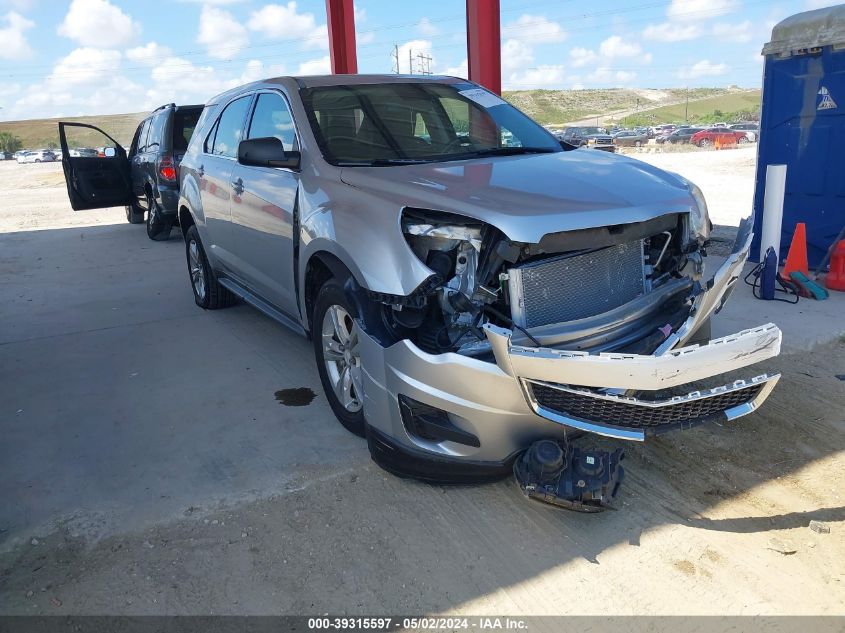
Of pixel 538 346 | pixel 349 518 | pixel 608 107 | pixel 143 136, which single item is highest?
pixel 608 107

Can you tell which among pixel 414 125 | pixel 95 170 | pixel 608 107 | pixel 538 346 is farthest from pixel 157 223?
pixel 608 107

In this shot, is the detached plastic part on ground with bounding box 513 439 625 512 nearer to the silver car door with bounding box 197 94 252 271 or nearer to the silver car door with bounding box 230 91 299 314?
the silver car door with bounding box 230 91 299 314

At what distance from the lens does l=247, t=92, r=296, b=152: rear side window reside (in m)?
4.03

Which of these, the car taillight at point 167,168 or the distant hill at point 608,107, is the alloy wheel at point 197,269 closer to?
the car taillight at point 167,168

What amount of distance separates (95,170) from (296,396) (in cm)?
793

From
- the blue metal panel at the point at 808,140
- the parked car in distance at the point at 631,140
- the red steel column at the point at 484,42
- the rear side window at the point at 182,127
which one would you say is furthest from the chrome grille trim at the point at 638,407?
the parked car in distance at the point at 631,140

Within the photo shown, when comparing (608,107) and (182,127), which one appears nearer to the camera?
(182,127)

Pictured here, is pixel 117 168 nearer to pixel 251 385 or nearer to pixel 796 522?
pixel 251 385

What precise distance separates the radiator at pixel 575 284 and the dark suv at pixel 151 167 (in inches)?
315

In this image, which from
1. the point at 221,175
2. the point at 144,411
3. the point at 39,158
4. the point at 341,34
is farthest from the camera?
the point at 39,158

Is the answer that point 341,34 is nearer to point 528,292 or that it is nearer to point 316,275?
point 316,275

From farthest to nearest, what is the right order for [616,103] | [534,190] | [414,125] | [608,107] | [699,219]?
[616,103] → [608,107] → [414,125] → [699,219] → [534,190]

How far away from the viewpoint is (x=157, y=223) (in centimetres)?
1034

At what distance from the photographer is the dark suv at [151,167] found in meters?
9.77
